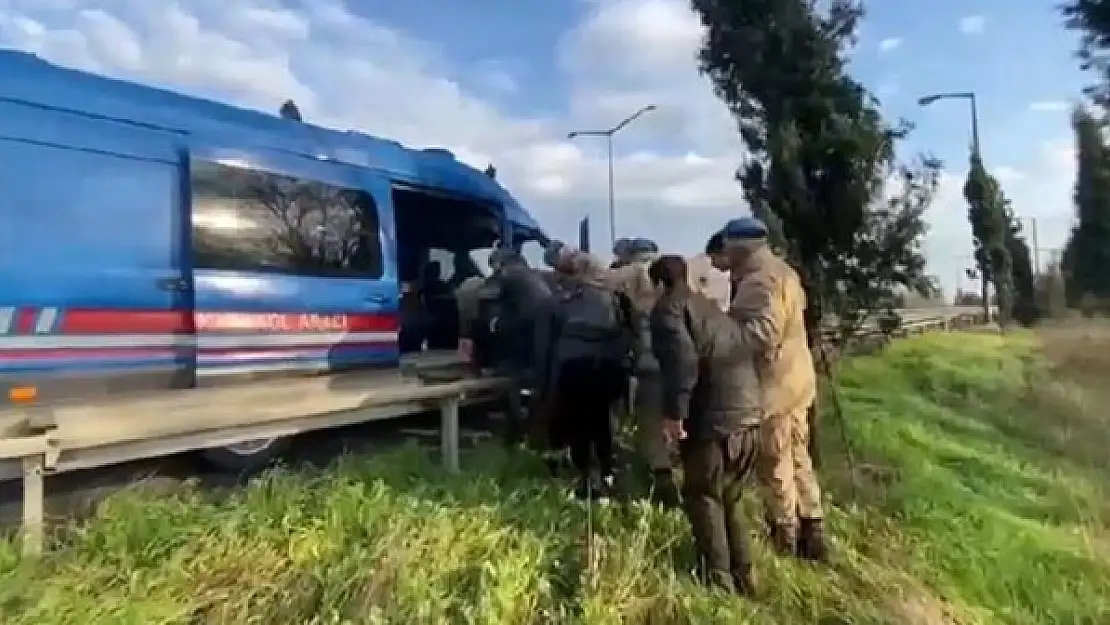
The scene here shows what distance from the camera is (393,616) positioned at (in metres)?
4.19

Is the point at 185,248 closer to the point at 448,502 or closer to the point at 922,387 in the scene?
the point at 448,502

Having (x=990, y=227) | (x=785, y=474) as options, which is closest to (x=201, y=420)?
(x=785, y=474)

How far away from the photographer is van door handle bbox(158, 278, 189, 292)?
679cm

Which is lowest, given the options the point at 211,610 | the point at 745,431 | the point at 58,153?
the point at 211,610

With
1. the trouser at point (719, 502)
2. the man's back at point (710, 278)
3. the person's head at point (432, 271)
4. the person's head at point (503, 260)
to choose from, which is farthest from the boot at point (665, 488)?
the person's head at point (432, 271)

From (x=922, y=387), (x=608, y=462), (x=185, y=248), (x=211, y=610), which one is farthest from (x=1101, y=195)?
(x=211, y=610)

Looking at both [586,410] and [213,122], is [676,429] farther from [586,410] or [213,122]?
[213,122]

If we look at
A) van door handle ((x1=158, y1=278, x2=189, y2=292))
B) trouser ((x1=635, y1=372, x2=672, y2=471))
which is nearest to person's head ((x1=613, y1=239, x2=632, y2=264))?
trouser ((x1=635, y1=372, x2=672, y2=471))

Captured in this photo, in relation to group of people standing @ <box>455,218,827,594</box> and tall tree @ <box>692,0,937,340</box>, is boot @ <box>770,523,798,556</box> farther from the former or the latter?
tall tree @ <box>692,0,937,340</box>

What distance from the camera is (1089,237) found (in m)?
31.2

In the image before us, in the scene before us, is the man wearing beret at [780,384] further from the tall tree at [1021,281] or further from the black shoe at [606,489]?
the tall tree at [1021,281]

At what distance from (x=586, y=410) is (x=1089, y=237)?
29599mm

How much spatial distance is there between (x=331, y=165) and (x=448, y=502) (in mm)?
3890

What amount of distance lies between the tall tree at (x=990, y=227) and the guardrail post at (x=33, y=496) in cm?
2615
